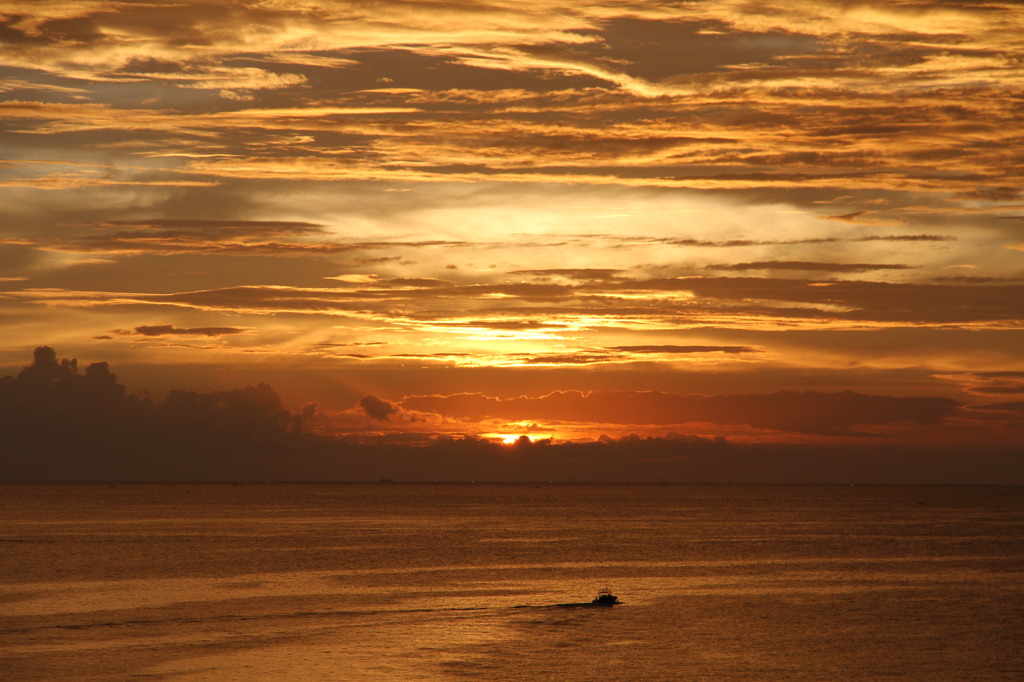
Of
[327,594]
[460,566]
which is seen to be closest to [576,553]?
[460,566]

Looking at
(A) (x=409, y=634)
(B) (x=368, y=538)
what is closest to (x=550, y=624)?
(A) (x=409, y=634)

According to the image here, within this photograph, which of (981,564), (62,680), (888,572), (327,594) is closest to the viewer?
(62,680)

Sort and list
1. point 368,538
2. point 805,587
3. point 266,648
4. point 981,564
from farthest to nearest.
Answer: point 368,538 → point 981,564 → point 805,587 → point 266,648

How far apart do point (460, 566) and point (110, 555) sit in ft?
131

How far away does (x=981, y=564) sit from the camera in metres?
115

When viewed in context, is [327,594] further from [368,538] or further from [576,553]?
[368,538]

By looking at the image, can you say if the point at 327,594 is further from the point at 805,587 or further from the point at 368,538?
the point at 368,538

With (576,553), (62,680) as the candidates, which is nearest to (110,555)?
(576,553)

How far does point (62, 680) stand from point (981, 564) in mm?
96542

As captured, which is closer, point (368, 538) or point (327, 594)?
point (327, 594)

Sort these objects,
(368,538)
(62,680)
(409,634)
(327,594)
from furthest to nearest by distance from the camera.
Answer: (368,538)
(327,594)
(409,634)
(62,680)

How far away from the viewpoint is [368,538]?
156 m

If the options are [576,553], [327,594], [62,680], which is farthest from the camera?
[576,553]

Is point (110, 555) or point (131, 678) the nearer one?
point (131, 678)
